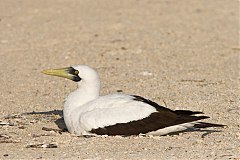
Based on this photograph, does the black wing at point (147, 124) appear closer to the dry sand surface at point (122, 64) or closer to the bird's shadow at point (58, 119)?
the dry sand surface at point (122, 64)

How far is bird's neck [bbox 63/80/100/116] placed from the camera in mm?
8141

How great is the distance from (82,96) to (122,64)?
16.5 ft

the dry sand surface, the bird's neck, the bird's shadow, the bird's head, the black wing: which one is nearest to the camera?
the dry sand surface

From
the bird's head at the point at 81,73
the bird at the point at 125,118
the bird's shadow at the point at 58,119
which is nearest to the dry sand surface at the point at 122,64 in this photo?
the bird's shadow at the point at 58,119

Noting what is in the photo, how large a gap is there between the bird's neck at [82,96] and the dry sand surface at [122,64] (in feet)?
0.99

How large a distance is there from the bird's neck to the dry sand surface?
0.30 m

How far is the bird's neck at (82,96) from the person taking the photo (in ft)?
26.7

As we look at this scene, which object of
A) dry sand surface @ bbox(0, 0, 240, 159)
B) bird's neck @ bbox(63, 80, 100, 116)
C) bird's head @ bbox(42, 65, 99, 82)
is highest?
bird's head @ bbox(42, 65, 99, 82)

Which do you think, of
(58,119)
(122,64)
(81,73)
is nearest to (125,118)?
(81,73)

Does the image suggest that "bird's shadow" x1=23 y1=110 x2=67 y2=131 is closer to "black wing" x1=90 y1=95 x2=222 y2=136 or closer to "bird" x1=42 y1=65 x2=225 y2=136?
"bird" x1=42 y1=65 x2=225 y2=136

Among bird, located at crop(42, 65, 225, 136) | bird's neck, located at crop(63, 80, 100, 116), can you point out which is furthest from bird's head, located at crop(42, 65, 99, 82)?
bird, located at crop(42, 65, 225, 136)

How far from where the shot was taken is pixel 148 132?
7793 millimetres

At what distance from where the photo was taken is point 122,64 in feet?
43.3

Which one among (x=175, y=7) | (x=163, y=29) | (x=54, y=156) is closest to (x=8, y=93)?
(x=54, y=156)
